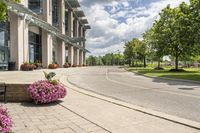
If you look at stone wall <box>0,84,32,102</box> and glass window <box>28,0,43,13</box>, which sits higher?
glass window <box>28,0,43,13</box>

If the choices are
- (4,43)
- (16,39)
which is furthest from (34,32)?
(16,39)

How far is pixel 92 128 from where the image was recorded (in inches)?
265

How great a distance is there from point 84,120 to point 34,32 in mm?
42407

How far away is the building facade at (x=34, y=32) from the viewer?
3356 centimetres

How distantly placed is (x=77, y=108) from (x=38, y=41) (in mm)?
43044

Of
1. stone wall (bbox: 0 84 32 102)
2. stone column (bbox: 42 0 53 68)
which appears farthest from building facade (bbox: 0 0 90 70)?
stone wall (bbox: 0 84 32 102)

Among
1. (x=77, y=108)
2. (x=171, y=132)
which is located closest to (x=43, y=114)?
(x=77, y=108)

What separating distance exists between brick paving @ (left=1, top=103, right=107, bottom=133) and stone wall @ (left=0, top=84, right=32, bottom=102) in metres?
0.74

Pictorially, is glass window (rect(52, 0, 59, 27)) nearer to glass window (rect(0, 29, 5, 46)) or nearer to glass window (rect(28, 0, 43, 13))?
glass window (rect(28, 0, 43, 13))

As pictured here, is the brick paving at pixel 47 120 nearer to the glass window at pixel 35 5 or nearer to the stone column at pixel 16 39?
the stone column at pixel 16 39

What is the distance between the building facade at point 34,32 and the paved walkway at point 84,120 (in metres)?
5.31

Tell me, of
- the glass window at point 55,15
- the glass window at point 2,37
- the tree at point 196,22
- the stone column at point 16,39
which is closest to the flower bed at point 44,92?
the tree at point 196,22

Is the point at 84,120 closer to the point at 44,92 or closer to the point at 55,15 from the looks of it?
the point at 44,92

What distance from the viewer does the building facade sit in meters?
33.6
